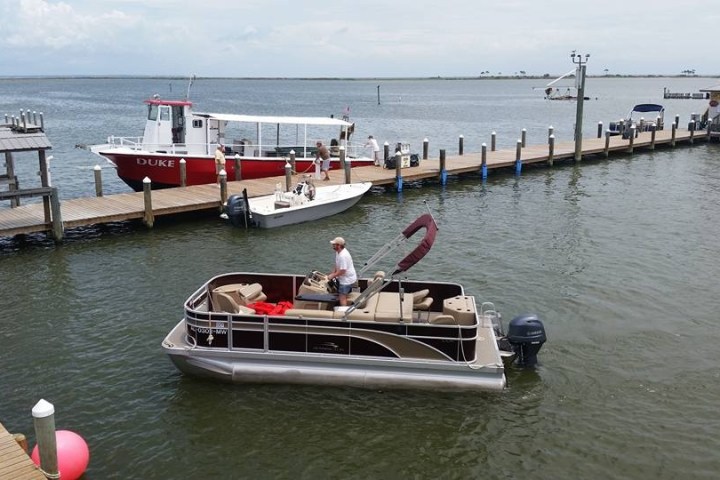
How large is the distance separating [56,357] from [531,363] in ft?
29.7

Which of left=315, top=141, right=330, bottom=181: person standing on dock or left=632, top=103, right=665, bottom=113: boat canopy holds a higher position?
left=632, top=103, right=665, bottom=113: boat canopy

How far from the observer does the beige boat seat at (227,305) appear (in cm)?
1208

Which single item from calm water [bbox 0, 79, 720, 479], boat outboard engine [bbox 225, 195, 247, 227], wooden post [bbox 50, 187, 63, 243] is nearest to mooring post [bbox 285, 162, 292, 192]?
calm water [bbox 0, 79, 720, 479]

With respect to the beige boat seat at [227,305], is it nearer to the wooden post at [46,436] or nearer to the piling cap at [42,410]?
the wooden post at [46,436]

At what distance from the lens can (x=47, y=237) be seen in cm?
2083

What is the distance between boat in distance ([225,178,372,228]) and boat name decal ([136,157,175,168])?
17.3 ft

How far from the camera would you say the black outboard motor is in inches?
469

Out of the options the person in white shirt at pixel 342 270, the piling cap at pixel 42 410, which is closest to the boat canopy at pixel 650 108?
the person in white shirt at pixel 342 270

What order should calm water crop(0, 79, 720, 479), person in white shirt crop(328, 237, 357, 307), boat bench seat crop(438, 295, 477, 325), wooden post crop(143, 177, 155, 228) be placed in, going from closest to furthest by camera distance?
→ calm water crop(0, 79, 720, 479) < boat bench seat crop(438, 295, 477, 325) < person in white shirt crop(328, 237, 357, 307) < wooden post crop(143, 177, 155, 228)

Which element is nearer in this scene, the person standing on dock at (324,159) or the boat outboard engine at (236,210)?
the boat outboard engine at (236,210)

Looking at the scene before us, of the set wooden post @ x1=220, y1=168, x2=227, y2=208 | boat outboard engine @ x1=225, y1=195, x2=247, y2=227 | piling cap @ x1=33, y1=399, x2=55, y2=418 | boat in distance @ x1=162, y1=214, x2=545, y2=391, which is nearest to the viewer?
piling cap @ x1=33, y1=399, x2=55, y2=418

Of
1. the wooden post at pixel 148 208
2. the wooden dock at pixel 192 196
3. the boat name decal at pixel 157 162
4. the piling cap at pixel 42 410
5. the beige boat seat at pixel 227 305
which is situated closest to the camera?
the piling cap at pixel 42 410

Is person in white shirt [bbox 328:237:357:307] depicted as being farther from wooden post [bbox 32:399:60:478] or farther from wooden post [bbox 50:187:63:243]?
wooden post [bbox 50:187:63:243]

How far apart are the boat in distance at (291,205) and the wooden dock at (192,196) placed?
1.65 m
